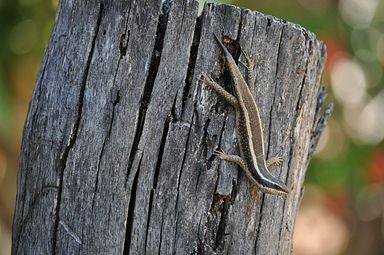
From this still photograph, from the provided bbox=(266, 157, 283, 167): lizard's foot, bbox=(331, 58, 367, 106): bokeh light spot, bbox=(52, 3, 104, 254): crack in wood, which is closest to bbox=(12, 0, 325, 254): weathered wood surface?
bbox=(52, 3, 104, 254): crack in wood

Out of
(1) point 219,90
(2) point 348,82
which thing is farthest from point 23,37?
(1) point 219,90

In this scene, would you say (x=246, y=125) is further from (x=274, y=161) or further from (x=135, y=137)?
(x=135, y=137)

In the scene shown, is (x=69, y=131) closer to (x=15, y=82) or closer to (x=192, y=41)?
(x=192, y=41)

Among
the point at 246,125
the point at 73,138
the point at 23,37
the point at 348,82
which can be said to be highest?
the point at 348,82

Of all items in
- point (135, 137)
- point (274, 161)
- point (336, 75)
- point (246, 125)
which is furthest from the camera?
point (336, 75)

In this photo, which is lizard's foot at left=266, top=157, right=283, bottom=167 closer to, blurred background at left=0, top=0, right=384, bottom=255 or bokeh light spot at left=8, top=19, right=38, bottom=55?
blurred background at left=0, top=0, right=384, bottom=255
